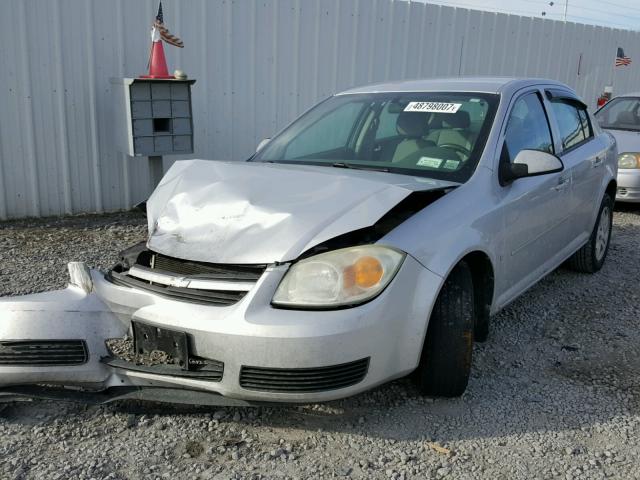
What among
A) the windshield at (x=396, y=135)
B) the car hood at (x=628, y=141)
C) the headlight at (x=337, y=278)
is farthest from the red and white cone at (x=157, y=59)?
the car hood at (x=628, y=141)

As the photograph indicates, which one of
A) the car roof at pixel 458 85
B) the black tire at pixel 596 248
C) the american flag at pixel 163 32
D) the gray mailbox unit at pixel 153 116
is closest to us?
the car roof at pixel 458 85

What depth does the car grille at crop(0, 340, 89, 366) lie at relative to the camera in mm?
2777

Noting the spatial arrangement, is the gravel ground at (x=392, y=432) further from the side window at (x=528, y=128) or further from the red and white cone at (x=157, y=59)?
the red and white cone at (x=157, y=59)

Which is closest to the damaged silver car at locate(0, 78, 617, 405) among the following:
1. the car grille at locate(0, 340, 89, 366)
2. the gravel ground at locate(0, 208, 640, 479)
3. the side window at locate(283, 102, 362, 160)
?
the car grille at locate(0, 340, 89, 366)

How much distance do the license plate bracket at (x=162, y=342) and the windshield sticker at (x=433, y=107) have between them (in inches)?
81.6

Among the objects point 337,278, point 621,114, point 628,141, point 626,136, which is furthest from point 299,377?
point 621,114

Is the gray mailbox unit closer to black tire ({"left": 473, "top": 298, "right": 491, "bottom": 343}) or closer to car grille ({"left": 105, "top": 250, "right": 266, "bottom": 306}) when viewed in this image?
car grille ({"left": 105, "top": 250, "right": 266, "bottom": 306})

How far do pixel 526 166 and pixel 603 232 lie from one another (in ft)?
7.65

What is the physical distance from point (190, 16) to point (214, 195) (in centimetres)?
Result: 484

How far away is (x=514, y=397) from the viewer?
3.16 meters

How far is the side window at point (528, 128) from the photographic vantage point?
3.68 m

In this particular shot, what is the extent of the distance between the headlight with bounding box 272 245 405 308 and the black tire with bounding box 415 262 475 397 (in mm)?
427

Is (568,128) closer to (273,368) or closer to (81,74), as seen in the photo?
(273,368)

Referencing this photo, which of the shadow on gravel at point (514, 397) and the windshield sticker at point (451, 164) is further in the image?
the windshield sticker at point (451, 164)
